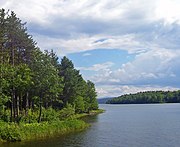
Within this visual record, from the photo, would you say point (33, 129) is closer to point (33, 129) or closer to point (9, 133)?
point (33, 129)

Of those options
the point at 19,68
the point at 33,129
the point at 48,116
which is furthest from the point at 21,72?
the point at 48,116

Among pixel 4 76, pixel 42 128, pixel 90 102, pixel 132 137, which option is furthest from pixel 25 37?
pixel 90 102

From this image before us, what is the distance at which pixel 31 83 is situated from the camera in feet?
176

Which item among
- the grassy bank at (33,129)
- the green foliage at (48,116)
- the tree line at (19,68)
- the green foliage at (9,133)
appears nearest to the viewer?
the green foliage at (9,133)

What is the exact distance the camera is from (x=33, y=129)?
47250 millimetres

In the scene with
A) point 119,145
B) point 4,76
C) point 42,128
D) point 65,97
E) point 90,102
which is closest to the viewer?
point 119,145

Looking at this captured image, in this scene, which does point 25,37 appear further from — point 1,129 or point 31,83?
point 1,129

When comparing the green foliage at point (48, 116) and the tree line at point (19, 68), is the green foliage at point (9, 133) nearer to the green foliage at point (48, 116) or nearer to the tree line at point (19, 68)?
the tree line at point (19, 68)

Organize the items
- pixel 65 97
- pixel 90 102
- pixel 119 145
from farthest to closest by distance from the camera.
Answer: pixel 90 102, pixel 65 97, pixel 119 145

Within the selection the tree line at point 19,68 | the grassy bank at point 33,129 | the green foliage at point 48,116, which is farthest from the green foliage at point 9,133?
the green foliage at point 48,116

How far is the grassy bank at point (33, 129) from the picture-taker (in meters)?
42.4

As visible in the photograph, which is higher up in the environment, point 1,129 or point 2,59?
point 2,59

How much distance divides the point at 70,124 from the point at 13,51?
49.0 ft

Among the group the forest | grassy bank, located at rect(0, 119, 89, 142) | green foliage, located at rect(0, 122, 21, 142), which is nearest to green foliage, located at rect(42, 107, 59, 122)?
the forest
